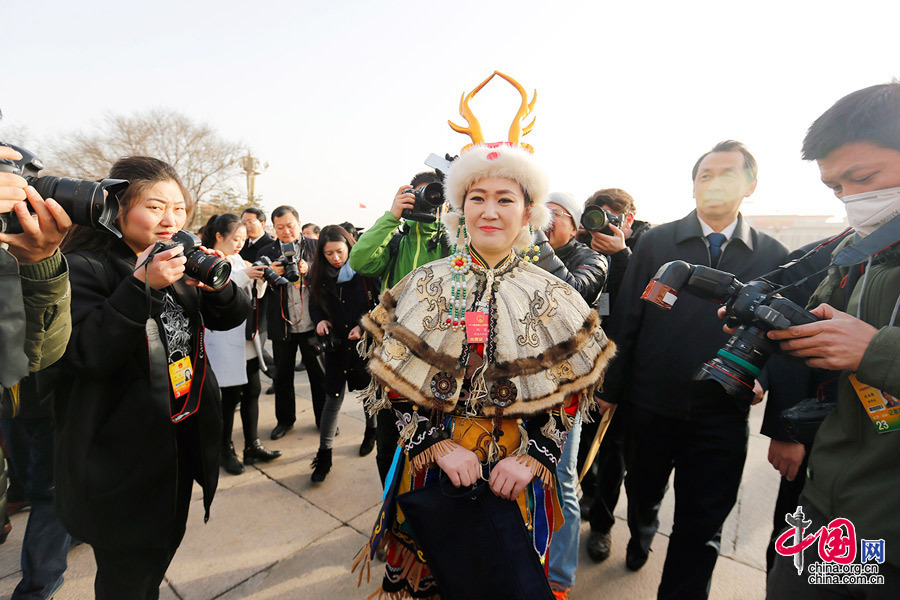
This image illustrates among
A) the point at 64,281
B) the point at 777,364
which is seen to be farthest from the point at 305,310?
the point at 777,364

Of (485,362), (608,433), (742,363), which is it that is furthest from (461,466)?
(608,433)

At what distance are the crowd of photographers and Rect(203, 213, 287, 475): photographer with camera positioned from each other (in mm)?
1217

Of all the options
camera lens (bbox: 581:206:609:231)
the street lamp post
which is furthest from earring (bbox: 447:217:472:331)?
the street lamp post

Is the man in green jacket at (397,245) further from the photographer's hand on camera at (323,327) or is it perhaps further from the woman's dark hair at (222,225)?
the woman's dark hair at (222,225)

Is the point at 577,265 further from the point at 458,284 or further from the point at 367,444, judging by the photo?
the point at 367,444

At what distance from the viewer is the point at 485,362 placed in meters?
1.58

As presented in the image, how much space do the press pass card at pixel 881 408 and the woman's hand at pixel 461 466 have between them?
1.17 meters

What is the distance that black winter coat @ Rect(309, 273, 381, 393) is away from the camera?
348cm

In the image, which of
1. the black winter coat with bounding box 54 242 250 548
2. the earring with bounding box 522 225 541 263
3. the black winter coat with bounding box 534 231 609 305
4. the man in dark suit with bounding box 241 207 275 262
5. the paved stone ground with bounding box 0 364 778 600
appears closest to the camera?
the black winter coat with bounding box 54 242 250 548

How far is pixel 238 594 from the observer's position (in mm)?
2289

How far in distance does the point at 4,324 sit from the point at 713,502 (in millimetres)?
2672

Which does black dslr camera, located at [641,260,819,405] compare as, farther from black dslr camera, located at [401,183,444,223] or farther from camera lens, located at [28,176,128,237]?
camera lens, located at [28,176,128,237]

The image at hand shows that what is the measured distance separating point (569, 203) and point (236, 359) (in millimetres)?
2828

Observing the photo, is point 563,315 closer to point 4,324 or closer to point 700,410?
point 700,410
